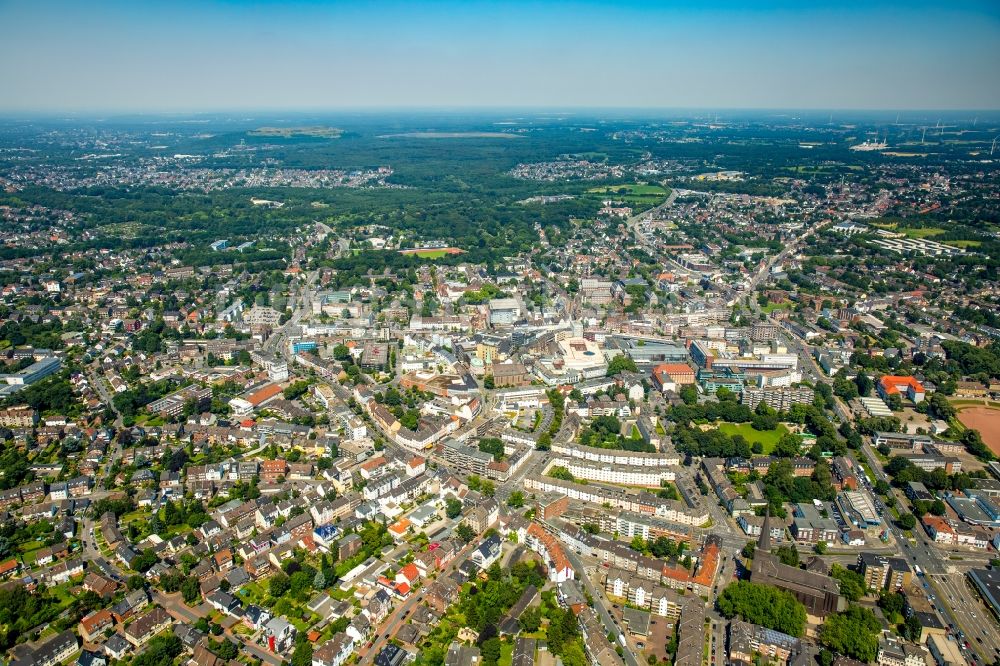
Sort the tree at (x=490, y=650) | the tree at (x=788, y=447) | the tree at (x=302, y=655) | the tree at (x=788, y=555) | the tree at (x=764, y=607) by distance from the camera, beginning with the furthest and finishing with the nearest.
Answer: the tree at (x=788, y=447), the tree at (x=788, y=555), the tree at (x=764, y=607), the tree at (x=490, y=650), the tree at (x=302, y=655)

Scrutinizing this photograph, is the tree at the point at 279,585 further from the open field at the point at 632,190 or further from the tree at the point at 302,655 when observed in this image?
the open field at the point at 632,190

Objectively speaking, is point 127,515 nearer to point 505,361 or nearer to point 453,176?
point 505,361

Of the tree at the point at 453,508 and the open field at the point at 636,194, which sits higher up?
the open field at the point at 636,194

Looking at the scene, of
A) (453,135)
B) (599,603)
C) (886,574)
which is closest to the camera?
(599,603)

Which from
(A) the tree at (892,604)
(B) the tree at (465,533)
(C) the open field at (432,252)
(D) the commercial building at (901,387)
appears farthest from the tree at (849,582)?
(C) the open field at (432,252)

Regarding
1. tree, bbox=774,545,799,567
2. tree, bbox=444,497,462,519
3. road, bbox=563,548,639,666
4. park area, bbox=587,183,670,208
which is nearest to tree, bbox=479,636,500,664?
road, bbox=563,548,639,666

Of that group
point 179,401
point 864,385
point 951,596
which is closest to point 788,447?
point 951,596

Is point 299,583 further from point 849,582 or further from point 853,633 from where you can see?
point 849,582

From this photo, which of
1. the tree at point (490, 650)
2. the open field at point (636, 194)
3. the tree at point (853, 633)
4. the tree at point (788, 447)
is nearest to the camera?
the tree at point (490, 650)

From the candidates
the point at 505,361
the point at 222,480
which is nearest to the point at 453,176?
the point at 505,361
